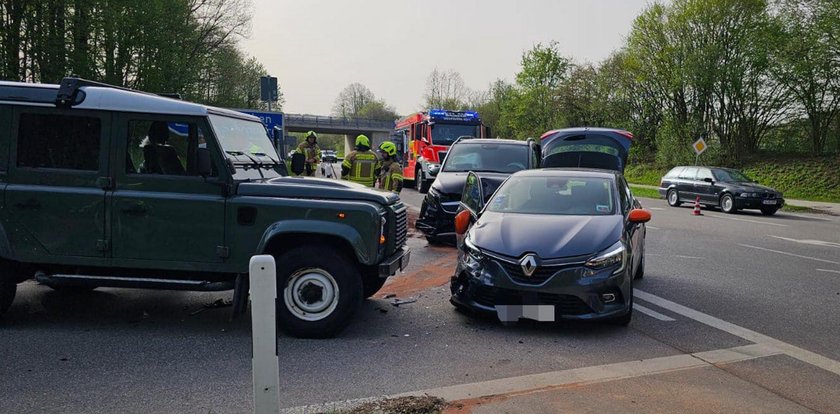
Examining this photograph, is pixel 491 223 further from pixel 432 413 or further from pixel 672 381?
pixel 432 413

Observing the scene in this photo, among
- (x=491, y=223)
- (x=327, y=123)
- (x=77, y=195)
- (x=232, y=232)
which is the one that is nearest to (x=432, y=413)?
(x=232, y=232)

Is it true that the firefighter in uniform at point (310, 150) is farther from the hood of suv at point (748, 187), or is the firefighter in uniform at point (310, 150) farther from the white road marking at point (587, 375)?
the hood of suv at point (748, 187)

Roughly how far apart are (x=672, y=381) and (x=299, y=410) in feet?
8.88

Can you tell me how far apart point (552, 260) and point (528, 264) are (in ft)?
0.75

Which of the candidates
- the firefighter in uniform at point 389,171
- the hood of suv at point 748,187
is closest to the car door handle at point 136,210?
the firefighter in uniform at point 389,171

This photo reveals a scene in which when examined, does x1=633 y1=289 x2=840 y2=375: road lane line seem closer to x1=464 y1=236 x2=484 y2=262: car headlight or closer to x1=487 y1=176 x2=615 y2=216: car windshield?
x1=487 y1=176 x2=615 y2=216: car windshield

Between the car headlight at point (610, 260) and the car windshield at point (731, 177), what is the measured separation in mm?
18004

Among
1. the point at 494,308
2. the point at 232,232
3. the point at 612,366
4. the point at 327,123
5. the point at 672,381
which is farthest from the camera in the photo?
the point at 327,123

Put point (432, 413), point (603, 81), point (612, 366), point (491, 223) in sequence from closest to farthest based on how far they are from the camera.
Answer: point (432, 413)
point (612, 366)
point (491, 223)
point (603, 81)

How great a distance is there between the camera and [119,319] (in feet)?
20.4

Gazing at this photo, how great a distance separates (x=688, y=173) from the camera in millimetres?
23641

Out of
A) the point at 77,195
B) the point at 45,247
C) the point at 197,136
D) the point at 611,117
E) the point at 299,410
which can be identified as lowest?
the point at 299,410

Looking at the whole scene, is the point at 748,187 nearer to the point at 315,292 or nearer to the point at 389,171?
the point at 389,171

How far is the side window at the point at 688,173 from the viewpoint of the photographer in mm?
23222
